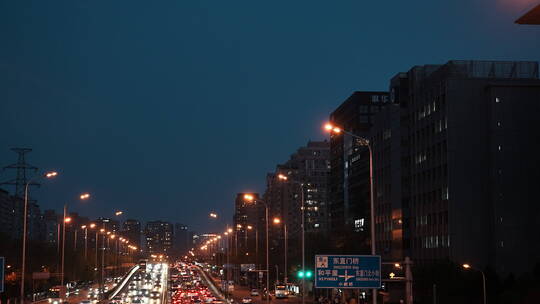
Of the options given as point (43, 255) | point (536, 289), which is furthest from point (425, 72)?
point (43, 255)

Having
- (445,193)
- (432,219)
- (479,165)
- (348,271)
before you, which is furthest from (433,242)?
(348,271)

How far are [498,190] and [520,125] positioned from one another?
25.9ft

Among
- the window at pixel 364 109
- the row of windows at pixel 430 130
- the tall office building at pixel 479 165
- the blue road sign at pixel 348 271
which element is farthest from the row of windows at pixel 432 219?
the window at pixel 364 109

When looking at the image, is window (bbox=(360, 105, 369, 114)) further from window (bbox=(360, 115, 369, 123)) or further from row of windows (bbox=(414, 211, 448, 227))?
row of windows (bbox=(414, 211, 448, 227))

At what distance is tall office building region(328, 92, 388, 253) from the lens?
5404 inches

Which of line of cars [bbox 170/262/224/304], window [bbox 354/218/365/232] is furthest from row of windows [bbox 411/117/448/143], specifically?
window [bbox 354/218/365/232]

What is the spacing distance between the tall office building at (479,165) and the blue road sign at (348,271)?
5003 cm

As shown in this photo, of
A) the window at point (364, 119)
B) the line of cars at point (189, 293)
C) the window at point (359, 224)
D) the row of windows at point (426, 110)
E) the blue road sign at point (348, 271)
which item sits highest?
the window at point (364, 119)

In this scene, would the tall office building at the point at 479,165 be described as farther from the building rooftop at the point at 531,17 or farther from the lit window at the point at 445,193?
the building rooftop at the point at 531,17

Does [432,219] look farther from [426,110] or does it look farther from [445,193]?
[426,110]

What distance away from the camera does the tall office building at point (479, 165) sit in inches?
3600

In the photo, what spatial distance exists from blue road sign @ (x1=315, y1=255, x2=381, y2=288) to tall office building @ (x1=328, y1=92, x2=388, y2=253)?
255ft

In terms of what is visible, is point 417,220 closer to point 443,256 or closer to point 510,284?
point 443,256

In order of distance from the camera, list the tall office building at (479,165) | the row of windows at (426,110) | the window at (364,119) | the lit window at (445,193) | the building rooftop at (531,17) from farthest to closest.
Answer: the window at (364,119) → the row of windows at (426,110) → the lit window at (445,193) → the tall office building at (479,165) → the building rooftop at (531,17)
